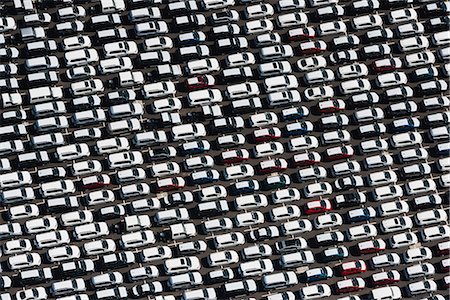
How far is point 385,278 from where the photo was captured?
136 meters

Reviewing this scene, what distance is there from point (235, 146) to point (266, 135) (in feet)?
9.00

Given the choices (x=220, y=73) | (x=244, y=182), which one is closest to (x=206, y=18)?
(x=220, y=73)

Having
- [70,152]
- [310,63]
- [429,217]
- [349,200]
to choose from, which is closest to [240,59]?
[310,63]

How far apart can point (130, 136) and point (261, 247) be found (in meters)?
14.4

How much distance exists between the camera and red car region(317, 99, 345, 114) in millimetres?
141000

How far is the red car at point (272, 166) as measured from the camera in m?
138

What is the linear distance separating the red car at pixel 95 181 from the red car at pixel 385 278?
23129mm

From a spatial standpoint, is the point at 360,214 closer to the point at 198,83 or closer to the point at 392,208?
the point at 392,208

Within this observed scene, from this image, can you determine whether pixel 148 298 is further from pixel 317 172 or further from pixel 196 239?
pixel 317 172

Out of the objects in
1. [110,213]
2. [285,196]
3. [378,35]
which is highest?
[378,35]

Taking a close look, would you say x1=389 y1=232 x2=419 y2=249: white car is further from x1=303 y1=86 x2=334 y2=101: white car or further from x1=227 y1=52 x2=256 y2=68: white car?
x1=227 y1=52 x2=256 y2=68: white car

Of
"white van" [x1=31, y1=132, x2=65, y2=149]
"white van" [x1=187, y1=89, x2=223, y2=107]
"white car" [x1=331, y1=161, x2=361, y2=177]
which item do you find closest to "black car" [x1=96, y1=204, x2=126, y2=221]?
"white van" [x1=31, y1=132, x2=65, y2=149]

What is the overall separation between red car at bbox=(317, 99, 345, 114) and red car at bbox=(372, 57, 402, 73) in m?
4.59

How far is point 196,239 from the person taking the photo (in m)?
136
